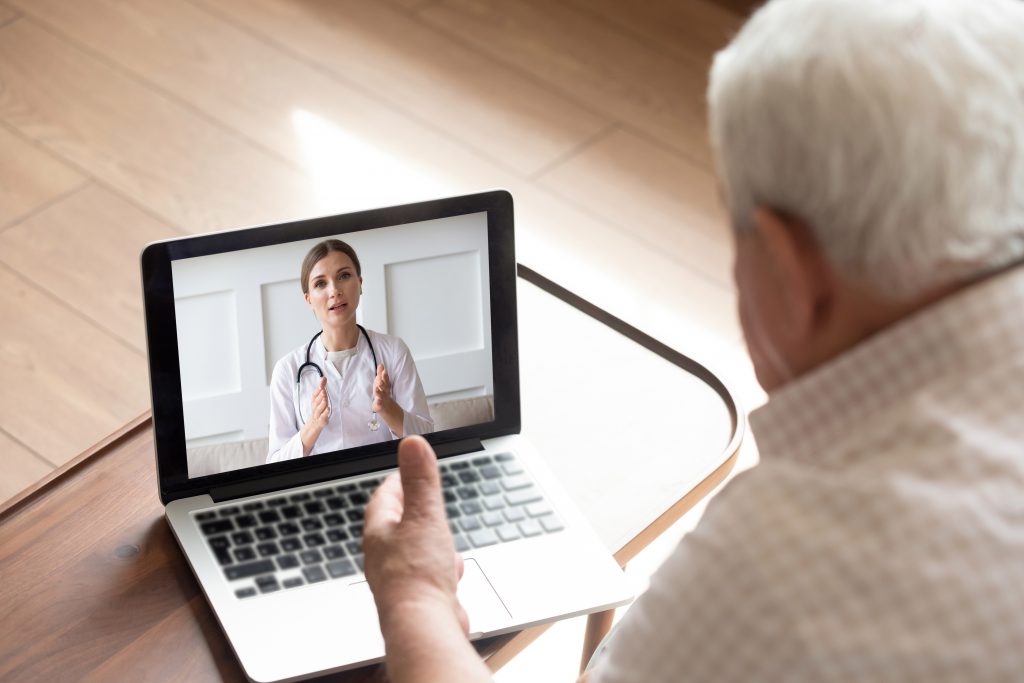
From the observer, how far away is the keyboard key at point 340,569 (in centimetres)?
103

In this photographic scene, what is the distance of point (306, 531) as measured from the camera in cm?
106

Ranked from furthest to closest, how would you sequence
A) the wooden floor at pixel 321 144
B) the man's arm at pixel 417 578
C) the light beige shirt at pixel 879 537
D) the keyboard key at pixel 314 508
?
the wooden floor at pixel 321 144 → the keyboard key at pixel 314 508 → the man's arm at pixel 417 578 → the light beige shirt at pixel 879 537

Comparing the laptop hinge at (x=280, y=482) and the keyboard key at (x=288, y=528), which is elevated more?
the laptop hinge at (x=280, y=482)

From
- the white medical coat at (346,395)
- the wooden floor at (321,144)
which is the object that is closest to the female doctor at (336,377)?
the white medical coat at (346,395)

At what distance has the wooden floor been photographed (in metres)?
2.14

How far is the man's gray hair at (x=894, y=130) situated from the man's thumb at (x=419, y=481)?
34 centimetres

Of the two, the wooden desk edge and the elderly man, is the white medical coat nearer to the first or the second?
the wooden desk edge

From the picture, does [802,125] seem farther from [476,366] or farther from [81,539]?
[81,539]

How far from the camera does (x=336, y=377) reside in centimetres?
109

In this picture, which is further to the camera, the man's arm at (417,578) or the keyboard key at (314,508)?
the keyboard key at (314,508)

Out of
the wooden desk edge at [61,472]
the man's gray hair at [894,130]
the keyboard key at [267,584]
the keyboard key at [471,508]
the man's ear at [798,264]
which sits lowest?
the keyboard key at [471,508]

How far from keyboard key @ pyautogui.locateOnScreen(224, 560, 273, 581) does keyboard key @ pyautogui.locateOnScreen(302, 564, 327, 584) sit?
0.03 metres

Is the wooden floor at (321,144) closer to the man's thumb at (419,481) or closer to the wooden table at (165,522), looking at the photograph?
the wooden table at (165,522)

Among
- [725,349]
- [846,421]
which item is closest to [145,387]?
[725,349]
